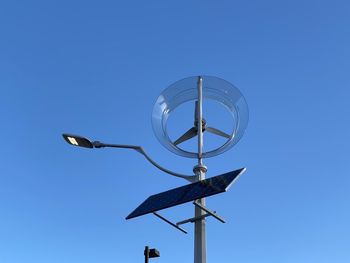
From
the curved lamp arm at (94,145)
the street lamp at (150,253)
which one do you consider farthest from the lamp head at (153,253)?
the curved lamp arm at (94,145)

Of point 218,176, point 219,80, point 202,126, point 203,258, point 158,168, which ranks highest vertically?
point 219,80

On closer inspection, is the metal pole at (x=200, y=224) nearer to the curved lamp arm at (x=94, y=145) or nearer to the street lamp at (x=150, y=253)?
the curved lamp arm at (x=94, y=145)

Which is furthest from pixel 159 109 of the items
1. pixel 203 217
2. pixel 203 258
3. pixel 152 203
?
pixel 203 258

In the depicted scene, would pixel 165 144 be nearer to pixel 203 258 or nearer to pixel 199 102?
pixel 199 102

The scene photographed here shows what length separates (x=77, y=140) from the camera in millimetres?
8875

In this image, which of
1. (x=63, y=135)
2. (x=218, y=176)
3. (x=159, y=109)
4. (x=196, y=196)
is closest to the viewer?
(x=196, y=196)

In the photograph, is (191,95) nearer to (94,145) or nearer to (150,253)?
(94,145)

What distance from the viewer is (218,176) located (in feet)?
25.3

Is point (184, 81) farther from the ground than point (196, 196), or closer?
farther from the ground

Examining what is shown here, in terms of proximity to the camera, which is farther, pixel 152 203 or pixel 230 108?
pixel 230 108

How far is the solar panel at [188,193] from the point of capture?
23.6 ft

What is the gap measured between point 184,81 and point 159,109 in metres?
0.70

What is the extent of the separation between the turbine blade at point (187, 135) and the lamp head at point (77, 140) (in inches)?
61.9

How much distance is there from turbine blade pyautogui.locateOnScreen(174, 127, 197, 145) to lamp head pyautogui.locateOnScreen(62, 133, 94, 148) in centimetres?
157
